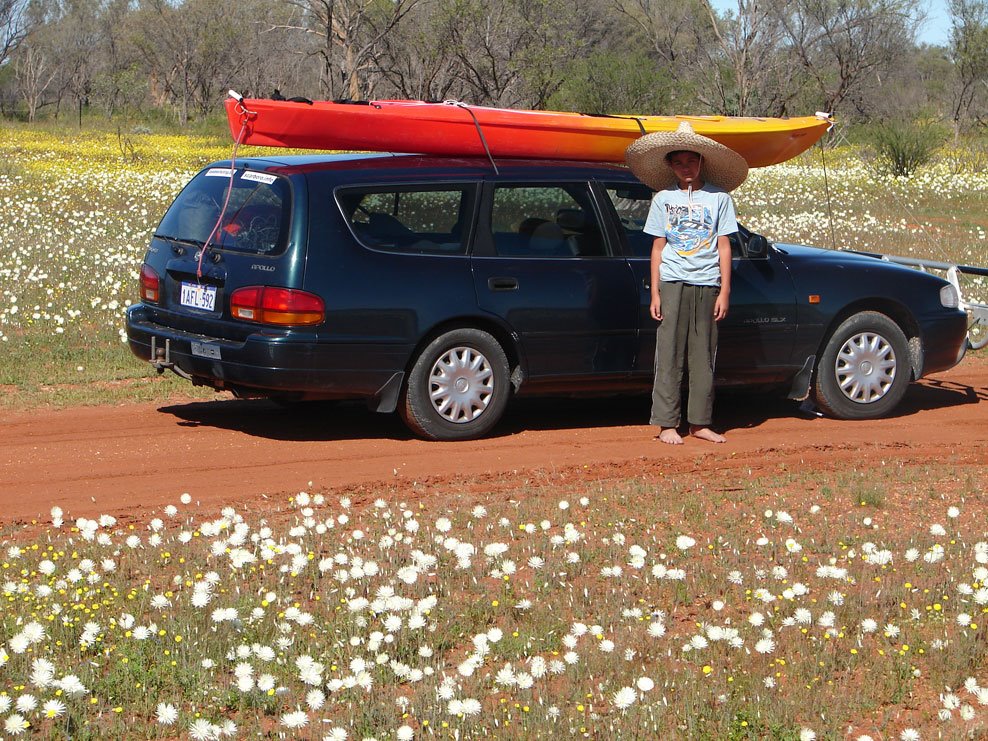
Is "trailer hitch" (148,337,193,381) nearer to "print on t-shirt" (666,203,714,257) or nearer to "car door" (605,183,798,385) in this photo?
"car door" (605,183,798,385)

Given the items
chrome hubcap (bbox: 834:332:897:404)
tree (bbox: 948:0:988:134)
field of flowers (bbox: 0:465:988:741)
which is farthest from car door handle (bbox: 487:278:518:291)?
tree (bbox: 948:0:988:134)

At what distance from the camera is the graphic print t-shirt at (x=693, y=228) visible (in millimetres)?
8336

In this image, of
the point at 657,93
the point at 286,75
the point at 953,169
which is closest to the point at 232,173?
the point at 953,169

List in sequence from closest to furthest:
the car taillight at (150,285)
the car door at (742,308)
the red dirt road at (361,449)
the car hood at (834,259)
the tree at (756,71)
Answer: the red dirt road at (361,449) → the car taillight at (150,285) → the car door at (742,308) → the car hood at (834,259) → the tree at (756,71)

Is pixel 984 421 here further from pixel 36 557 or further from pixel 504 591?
pixel 36 557

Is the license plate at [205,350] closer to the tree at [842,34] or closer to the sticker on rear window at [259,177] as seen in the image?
the sticker on rear window at [259,177]

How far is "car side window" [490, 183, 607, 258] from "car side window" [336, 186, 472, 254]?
0.24 metres

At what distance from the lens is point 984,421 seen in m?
9.71

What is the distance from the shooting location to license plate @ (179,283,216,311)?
811 centimetres

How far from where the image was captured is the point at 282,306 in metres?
7.82

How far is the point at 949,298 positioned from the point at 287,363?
4.75m

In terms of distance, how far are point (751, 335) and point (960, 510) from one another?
240cm

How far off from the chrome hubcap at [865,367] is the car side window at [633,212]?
159 centimetres

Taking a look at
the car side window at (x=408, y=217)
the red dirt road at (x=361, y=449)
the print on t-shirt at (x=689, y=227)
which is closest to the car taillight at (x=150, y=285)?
the red dirt road at (x=361, y=449)
